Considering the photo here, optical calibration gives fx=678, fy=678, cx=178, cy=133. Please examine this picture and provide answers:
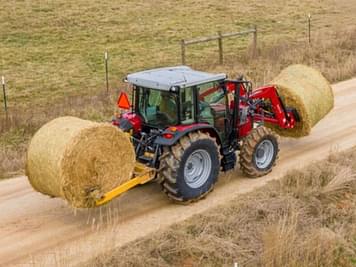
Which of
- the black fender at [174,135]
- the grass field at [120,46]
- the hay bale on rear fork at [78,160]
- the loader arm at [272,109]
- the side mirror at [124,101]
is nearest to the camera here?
the hay bale on rear fork at [78,160]

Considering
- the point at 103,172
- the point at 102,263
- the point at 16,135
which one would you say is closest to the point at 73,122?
the point at 103,172

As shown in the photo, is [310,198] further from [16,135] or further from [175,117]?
[16,135]

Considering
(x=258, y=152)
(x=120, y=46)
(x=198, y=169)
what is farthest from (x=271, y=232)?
(x=120, y=46)

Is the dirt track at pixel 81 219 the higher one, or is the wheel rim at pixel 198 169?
the wheel rim at pixel 198 169

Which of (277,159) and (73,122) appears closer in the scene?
(73,122)

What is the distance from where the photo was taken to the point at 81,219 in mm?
10875

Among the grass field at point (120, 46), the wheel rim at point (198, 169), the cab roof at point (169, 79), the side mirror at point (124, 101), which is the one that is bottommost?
the grass field at point (120, 46)

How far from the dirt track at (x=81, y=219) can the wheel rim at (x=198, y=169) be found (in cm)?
38

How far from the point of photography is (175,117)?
11078mm

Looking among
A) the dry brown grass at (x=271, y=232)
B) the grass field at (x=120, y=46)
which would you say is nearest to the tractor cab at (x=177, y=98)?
the dry brown grass at (x=271, y=232)

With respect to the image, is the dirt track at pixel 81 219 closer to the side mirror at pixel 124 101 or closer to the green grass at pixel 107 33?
the side mirror at pixel 124 101

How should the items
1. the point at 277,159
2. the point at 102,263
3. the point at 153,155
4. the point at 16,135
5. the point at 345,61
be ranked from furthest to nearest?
1. the point at 345,61
2. the point at 16,135
3. the point at 277,159
4. the point at 153,155
5. the point at 102,263

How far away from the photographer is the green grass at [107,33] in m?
22.0

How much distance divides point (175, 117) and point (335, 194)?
3.16m
